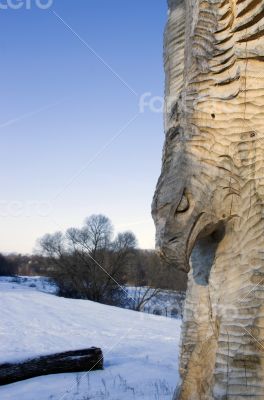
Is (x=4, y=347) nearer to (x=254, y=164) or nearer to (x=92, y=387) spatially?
(x=92, y=387)

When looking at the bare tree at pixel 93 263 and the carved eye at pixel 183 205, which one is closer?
the carved eye at pixel 183 205

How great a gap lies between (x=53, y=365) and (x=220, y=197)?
5.05 meters

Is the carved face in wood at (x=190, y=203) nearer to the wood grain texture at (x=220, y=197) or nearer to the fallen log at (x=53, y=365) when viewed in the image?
the wood grain texture at (x=220, y=197)

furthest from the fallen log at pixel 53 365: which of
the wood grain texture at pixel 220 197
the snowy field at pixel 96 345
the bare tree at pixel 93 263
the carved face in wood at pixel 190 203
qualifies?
the bare tree at pixel 93 263

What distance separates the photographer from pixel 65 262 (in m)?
39.9

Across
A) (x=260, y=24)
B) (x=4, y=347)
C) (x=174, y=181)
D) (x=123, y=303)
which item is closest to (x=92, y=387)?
(x=4, y=347)

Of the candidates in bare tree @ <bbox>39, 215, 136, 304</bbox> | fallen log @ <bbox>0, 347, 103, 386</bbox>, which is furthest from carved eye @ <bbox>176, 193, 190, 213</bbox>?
bare tree @ <bbox>39, 215, 136, 304</bbox>

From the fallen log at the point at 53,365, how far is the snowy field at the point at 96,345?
0.16 metres

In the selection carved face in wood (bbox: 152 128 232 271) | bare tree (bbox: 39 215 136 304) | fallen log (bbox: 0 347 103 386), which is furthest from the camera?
bare tree (bbox: 39 215 136 304)

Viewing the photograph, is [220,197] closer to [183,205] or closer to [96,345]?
[183,205]

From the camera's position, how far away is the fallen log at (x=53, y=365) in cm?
612

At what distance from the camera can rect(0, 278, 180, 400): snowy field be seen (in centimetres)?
540

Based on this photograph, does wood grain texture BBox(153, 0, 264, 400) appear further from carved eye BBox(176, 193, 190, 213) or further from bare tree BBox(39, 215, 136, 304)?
bare tree BBox(39, 215, 136, 304)

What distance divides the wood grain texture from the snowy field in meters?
2.67
